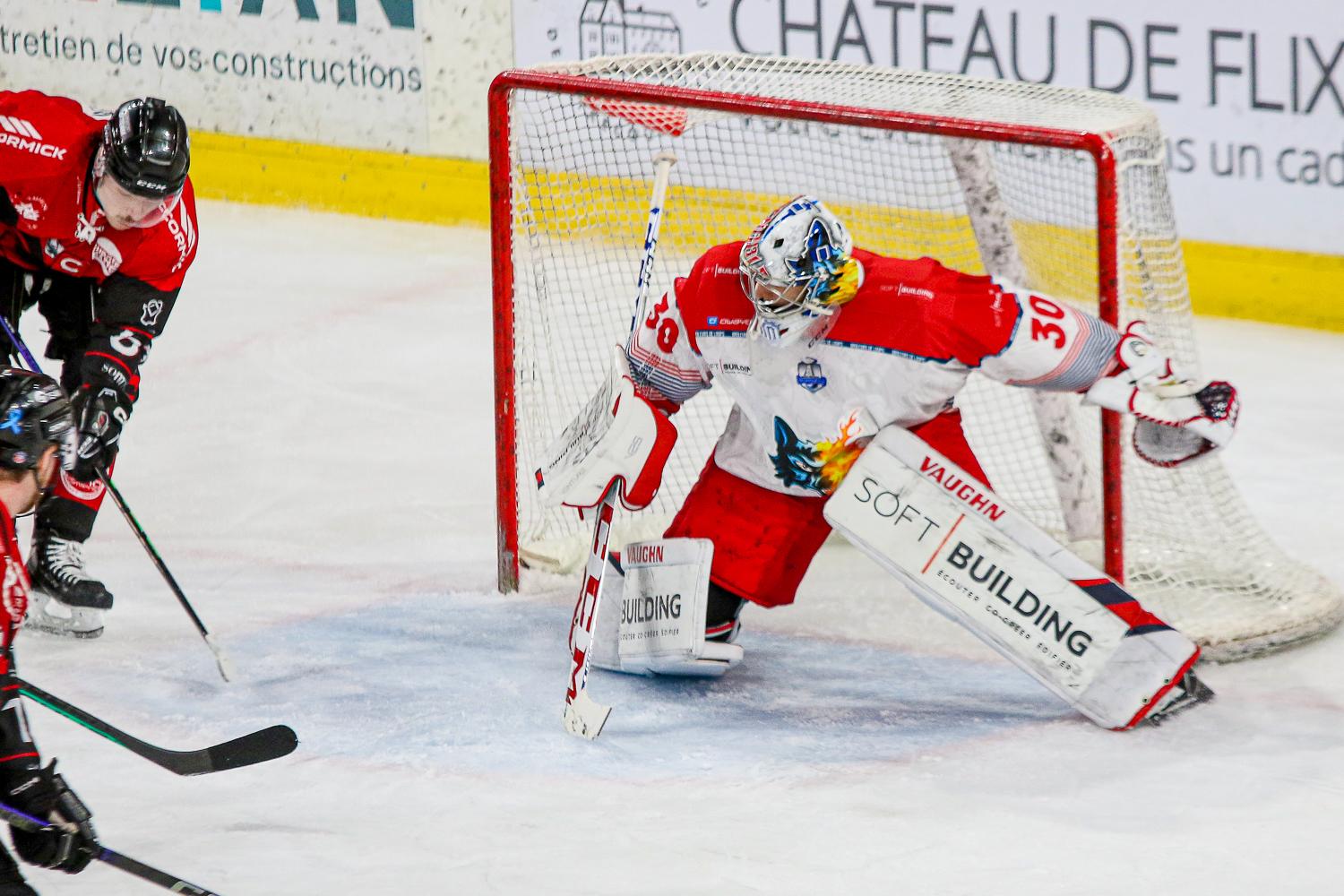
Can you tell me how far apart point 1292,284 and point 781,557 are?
2654mm

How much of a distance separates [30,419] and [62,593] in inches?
56.9

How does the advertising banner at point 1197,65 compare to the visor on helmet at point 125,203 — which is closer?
the visor on helmet at point 125,203

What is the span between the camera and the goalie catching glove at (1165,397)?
3133 mm

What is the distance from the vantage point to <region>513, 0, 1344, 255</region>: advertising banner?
5.21m

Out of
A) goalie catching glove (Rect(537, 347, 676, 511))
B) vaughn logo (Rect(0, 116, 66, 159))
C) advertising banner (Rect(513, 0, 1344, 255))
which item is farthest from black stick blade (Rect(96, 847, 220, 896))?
advertising banner (Rect(513, 0, 1344, 255))

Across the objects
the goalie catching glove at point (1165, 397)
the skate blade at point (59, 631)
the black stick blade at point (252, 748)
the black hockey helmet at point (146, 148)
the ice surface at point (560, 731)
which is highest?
the black hockey helmet at point (146, 148)

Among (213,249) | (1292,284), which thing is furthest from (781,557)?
(213,249)

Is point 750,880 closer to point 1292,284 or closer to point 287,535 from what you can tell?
point 287,535

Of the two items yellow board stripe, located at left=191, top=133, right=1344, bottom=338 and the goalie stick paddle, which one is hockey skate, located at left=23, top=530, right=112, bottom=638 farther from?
yellow board stripe, located at left=191, top=133, right=1344, bottom=338

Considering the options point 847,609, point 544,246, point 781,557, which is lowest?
point 847,609

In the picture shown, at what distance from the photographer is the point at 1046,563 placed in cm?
318

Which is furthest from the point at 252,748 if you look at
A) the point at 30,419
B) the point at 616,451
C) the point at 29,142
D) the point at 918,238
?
the point at 918,238

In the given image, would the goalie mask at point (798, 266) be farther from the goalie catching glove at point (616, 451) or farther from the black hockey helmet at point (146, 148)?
the black hockey helmet at point (146, 148)

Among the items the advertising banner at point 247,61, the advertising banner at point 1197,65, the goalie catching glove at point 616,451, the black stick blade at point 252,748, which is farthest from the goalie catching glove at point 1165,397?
the advertising banner at point 247,61
